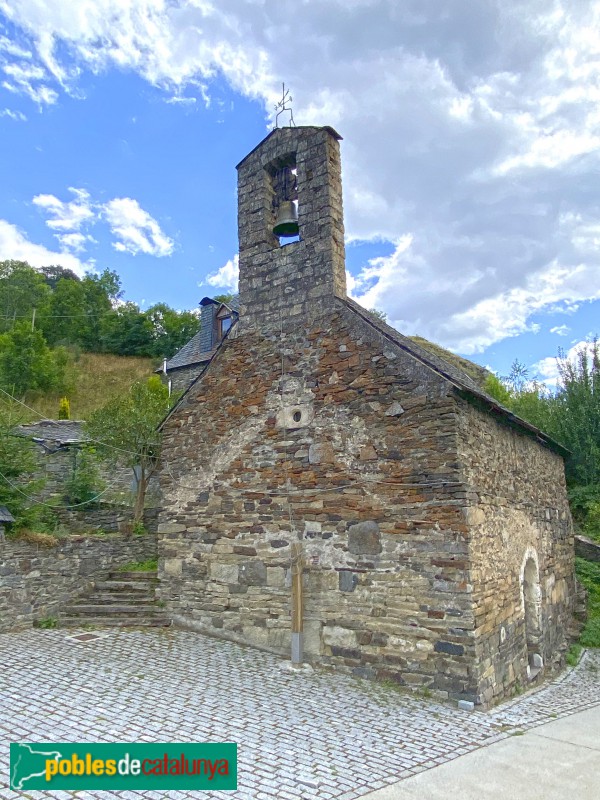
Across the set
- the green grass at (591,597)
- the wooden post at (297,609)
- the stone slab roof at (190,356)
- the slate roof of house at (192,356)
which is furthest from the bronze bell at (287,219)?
the stone slab roof at (190,356)

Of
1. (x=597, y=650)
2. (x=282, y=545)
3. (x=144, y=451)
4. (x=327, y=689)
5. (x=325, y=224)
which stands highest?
(x=325, y=224)

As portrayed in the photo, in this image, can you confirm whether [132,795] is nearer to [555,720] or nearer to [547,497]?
[555,720]

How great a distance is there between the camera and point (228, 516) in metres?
10.1

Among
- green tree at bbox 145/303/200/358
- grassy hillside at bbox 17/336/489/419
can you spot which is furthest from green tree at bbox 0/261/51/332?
green tree at bbox 145/303/200/358

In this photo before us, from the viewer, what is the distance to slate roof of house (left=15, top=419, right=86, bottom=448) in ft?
59.7

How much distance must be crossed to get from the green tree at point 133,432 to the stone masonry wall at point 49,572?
274 cm

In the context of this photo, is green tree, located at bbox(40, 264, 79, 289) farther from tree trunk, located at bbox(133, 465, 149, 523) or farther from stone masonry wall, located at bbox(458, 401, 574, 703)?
stone masonry wall, located at bbox(458, 401, 574, 703)

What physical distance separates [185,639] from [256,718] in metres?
3.55

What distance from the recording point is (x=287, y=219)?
1055cm

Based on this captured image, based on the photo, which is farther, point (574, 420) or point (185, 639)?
point (574, 420)

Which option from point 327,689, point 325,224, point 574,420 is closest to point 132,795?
point 327,689

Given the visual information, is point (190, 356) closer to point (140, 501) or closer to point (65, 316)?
point (140, 501)

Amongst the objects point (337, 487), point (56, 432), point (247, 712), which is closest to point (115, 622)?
point (247, 712)

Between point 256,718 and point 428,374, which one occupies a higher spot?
point 428,374
